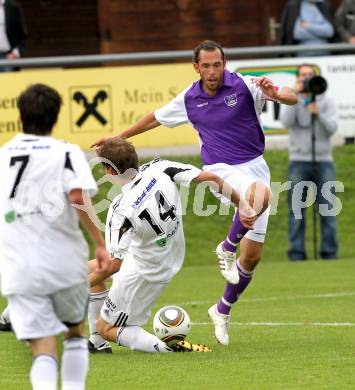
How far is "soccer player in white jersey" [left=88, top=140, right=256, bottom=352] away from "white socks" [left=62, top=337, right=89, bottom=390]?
2567 mm

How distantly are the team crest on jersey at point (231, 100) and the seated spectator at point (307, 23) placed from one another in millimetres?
9506

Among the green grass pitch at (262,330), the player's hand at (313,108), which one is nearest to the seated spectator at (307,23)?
the green grass pitch at (262,330)

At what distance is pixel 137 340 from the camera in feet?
34.7

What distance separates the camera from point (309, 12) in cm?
2078

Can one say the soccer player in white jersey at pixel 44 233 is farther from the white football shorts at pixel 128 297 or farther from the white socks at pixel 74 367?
the white football shorts at pixel 128 297

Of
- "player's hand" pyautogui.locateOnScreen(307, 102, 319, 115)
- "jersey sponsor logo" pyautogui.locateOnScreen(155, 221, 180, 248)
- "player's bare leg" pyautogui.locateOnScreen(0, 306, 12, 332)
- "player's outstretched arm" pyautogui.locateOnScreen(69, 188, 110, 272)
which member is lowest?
"player's hand" pyautogui.locateOnScreen(307, 102, 319, 115)

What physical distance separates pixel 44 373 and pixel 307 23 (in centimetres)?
1444

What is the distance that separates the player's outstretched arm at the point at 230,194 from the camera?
31.4 ft

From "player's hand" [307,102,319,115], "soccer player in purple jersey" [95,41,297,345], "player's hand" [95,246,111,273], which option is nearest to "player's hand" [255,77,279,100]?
"soccer player in purple jersey" [95,41,297,345]

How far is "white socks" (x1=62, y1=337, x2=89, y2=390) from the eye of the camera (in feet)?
24.4

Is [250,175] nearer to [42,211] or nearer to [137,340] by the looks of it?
[137,340]

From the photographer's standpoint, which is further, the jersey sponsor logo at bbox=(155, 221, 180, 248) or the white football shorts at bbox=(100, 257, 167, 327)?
the white football shorts at bbox=(100, 257, 167, 327)

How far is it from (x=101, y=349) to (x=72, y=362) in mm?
3453

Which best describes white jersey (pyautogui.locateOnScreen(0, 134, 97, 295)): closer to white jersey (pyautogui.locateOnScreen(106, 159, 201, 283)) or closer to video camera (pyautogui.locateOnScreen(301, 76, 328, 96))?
white jersey (pyautogui.locateOnScreen(106, 159, 201, 283))
